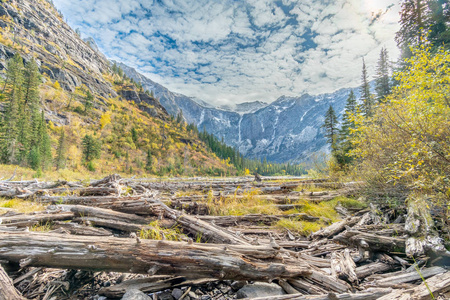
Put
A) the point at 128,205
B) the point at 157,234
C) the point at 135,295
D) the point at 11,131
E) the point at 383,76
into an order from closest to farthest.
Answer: the point at 135,295, the point at 157,234, the point at 128,205, the point at 11,131, the point at 383,76

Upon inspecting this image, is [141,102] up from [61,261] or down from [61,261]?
up

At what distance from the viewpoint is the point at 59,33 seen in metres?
112

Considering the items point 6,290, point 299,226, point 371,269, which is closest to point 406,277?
point 371,269

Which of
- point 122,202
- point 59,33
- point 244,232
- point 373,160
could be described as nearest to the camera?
point 244,232

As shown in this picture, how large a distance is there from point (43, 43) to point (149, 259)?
5332 inches

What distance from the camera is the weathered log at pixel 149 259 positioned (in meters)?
2.79

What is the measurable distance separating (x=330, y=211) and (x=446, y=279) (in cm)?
458

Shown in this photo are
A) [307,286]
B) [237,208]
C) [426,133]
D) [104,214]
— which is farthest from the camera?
[237,208]

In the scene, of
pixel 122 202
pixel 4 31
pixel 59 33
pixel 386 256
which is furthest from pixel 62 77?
pixel 386 256

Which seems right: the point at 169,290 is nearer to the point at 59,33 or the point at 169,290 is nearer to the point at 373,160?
the point at 373,160

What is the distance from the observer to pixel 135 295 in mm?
2512

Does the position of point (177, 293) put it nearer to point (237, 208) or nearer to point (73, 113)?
point (237, 208)


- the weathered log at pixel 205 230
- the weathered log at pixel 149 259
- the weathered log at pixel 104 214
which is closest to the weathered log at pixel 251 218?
the weathered log at pixel 205 230

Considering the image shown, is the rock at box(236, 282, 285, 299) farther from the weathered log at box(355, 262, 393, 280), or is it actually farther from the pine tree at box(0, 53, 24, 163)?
the pine tree at box(0, 53, 24, 163)
